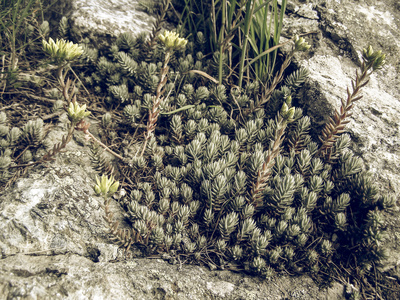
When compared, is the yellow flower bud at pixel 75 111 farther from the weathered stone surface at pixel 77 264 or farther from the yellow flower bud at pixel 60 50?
the weathered stone surface at pixel 77 264

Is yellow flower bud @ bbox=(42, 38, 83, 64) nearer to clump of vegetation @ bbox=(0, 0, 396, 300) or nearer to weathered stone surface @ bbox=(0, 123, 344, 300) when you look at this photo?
clump of vegetation @ bbox=(0, 0, 396, 300)

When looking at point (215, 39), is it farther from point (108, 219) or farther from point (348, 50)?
point (108, 219)

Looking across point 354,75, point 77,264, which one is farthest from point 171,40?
point 354,75

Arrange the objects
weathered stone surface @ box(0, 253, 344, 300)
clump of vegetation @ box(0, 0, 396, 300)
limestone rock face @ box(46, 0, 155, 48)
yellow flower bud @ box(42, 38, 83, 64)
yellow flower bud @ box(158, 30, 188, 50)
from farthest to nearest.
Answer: limestone rock face @ box(46, 0, 155, 48)
yellow flower bud @ box(158, 30, 188, 50)
clump of vegetation @ box(0, 0, 396, 300)
yellow flower bud @ box(42, 38, 83, 64)
weathered stone surface @ box(0, 253, 344, 300)

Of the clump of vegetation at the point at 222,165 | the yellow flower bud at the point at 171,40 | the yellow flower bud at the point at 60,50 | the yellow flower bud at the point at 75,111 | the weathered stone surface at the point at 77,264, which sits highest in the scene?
the yellow flower bud at the point at 171,40

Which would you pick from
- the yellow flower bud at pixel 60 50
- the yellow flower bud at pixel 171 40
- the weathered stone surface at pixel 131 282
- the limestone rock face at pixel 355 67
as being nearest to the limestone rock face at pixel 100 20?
the yellow flower bud at pixel 171 40

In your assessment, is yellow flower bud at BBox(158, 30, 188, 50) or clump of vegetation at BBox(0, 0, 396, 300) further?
yellow flower bud at BBox(158, 30, 188, 50)

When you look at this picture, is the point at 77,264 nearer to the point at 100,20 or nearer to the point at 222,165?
the point at 222,165

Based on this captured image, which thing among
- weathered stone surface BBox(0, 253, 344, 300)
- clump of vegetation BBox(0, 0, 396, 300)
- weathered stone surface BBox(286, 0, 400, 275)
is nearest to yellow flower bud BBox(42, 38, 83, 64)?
clump of vegetation BBox(0, 0, 396, 300)

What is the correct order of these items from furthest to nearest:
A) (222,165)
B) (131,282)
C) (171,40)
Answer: (222,165) → (171,40) → (131,282)

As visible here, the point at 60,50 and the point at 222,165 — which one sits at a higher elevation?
the point at 60,50
